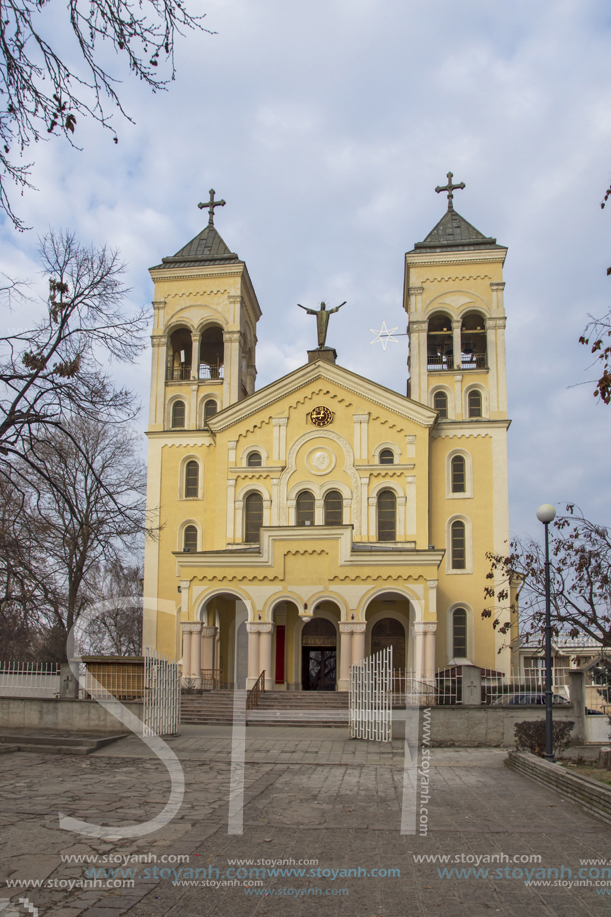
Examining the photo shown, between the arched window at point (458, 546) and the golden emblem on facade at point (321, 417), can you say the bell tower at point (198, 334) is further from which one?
the arched window at point (458, 546)

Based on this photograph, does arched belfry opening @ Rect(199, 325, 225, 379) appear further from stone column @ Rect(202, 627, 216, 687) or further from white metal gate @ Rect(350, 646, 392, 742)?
white metal gate @ Rect(350, 646, 392, 742)

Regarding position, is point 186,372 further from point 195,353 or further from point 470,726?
point 470,726

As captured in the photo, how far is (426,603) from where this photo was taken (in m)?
26.4

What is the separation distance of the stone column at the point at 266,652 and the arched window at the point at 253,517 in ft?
14.9

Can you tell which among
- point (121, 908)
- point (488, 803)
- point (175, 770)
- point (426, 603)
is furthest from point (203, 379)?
point (121, 908)

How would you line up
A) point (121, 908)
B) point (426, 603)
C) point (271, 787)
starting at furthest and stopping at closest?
point (426, 603), point (271, 787), point (121, 908)

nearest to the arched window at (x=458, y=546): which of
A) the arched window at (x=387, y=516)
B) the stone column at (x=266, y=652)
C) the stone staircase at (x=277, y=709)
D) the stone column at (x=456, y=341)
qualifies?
the arched window at (x=387, y=516)

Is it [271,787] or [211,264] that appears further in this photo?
[211,264]

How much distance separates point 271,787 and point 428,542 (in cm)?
1886

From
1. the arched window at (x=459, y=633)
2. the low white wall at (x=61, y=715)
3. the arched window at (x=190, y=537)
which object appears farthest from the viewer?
the arched window at (x=190, y=537)

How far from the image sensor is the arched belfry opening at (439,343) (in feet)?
112

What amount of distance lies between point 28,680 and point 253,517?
1186 cm

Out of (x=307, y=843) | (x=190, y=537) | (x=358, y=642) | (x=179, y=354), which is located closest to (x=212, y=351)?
(x=179, y=354)

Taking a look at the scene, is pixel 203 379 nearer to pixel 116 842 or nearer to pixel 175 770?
pixel 175 770
